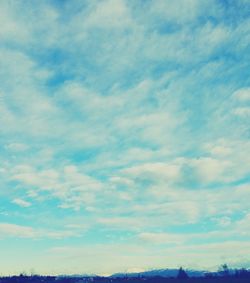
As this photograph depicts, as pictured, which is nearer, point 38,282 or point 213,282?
point 213,282

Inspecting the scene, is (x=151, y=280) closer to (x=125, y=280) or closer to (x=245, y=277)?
(x=125, y=280)

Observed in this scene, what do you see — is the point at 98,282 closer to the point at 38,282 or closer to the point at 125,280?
the point at 125,280

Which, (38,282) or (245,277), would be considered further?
(38,282)

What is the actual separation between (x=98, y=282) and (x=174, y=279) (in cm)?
4555

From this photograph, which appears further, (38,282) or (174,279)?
(38,282)

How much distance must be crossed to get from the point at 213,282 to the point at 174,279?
20.4 meters

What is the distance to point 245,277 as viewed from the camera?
184000mm

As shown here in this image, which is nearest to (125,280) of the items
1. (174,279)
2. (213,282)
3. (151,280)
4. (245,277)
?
(151,280)

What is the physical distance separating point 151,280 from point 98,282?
3156 centimetres

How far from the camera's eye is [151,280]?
190 meters

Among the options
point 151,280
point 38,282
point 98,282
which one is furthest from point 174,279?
point 38,282

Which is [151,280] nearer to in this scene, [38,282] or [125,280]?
[125,280]

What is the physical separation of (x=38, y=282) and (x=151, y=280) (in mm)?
65593

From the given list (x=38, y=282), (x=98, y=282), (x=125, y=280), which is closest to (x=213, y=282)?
(x=125, y=280)
